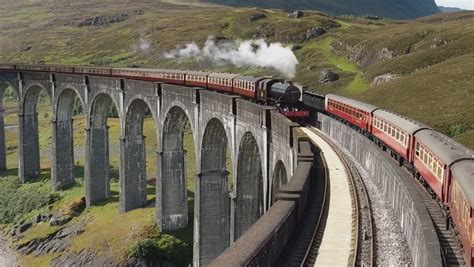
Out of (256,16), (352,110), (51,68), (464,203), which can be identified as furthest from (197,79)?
(256,16)

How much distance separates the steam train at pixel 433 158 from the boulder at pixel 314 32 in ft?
284

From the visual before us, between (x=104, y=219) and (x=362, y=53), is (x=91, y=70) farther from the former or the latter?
(x=362, y=53)

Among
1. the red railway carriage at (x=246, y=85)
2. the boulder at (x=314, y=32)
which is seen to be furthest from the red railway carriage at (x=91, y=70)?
the boulder at (x=314, y=32)

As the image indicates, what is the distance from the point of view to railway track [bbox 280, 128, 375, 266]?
15195 mm

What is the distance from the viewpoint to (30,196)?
64500 mm

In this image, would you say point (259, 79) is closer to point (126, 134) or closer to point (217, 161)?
point (217, 161)

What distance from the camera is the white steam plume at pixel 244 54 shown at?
11257cm

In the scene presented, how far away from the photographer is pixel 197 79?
54.2 m

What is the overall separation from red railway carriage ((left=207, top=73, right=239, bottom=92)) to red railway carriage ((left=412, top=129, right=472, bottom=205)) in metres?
25.4

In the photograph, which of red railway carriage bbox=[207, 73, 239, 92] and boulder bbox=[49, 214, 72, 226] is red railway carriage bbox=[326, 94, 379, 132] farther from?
boulder bbox=[49, 214, 72, 226]

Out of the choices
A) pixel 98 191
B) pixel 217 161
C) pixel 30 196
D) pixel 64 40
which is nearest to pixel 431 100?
pixel 217 161

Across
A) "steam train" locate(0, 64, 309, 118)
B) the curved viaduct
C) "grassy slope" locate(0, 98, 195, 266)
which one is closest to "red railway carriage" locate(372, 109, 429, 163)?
the curved viaduct

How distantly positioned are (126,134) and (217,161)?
14627 mm

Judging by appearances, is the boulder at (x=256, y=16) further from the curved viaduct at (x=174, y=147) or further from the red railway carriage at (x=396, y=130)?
the red railway carriage at (x=396, y=130)
